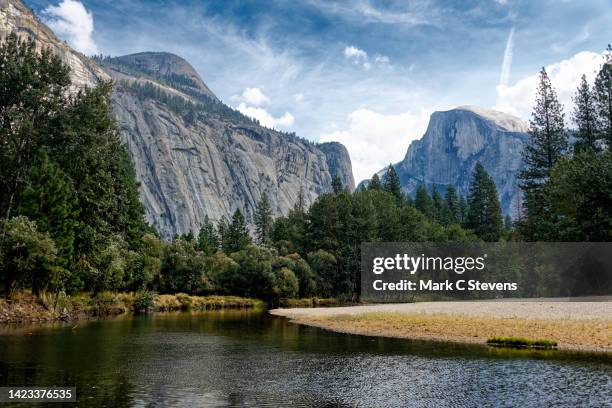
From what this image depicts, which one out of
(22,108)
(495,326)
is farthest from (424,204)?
(22,108)

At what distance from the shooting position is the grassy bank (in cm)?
4622

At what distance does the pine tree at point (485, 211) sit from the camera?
12938 centimetres

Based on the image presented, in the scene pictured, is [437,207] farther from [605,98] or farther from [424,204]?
[605,98]

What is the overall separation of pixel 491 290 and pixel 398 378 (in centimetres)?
7777

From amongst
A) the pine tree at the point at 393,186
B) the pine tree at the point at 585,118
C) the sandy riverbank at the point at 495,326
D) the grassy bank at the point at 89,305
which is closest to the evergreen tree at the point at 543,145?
the pine tree at the point at 585,118

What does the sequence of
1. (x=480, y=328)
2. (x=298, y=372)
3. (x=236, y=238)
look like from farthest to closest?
(x=236, y=238), (x=480, y=328), (x=298, y=372)

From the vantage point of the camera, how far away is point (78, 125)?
173ft

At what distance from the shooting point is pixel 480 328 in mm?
36656

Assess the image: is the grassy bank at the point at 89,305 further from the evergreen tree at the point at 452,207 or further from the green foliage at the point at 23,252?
→ the evergreen tree at the point at 452,207

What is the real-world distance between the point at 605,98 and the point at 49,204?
71933 millimetres

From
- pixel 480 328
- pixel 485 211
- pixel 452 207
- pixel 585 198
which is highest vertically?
pixel 452 207

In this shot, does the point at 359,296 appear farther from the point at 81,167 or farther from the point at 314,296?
the point at 81,167

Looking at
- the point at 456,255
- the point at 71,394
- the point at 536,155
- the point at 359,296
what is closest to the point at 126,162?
the point at 359,296

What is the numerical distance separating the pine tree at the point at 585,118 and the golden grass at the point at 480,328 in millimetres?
44753
